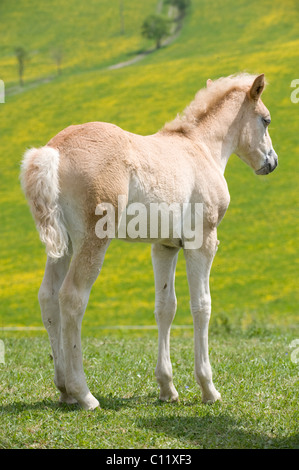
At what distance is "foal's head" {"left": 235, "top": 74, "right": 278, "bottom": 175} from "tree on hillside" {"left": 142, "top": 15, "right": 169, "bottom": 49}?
6962 cm

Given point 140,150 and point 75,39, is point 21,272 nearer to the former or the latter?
point 140,150

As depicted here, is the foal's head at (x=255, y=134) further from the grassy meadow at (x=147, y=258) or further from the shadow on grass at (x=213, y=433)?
the shadow on grass at (x=213, y=433)

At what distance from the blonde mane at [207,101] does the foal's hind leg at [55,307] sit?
2022mm

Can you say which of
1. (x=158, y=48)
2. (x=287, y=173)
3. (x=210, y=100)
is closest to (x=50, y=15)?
(x=158, y=48)

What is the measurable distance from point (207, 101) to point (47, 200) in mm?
2529

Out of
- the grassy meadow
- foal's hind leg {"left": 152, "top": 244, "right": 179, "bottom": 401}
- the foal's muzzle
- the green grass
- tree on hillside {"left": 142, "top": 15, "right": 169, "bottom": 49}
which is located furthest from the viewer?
tree on hillside {"left": 142, "top": 15, "right": 169, "bottom": 49}

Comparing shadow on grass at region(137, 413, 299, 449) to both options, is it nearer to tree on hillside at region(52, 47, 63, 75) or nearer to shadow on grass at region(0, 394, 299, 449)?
shadow on grass at region(0, 394, 299, 449)

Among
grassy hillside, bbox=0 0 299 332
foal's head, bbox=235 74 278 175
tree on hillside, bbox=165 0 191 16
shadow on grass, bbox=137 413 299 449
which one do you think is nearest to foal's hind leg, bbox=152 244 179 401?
shadow on grass, bbox=137 413 299 449

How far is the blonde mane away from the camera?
7.05 meters

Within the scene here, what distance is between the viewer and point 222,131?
23.4ft

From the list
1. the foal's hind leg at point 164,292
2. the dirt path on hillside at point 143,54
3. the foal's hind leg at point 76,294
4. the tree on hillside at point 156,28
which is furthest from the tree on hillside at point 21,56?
the foal's hind leg at point 76,294

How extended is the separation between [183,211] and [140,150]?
2.38 ft

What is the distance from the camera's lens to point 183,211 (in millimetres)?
6293

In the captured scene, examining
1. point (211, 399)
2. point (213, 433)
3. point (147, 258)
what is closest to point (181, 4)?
point (147, 258)
